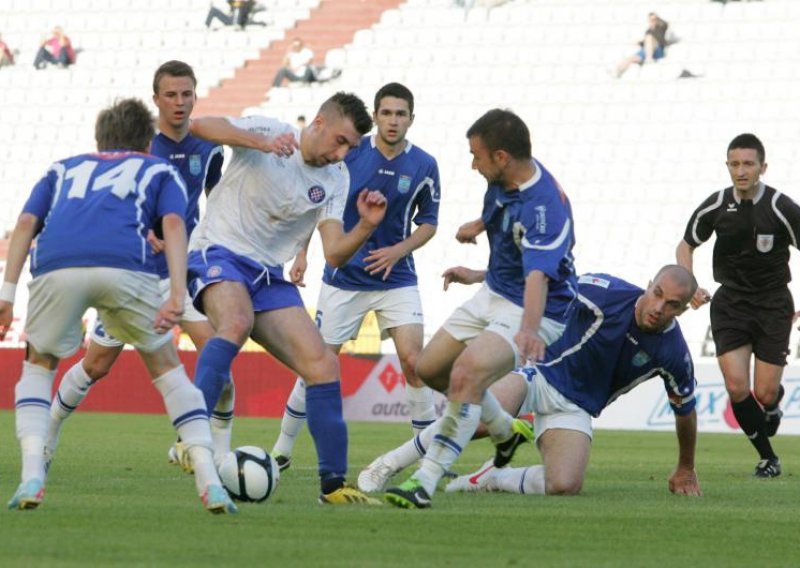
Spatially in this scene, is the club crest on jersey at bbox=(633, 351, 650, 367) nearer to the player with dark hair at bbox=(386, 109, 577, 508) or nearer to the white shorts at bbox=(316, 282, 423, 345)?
the player with dark hair at bbox=(386, 109, 577, 508)

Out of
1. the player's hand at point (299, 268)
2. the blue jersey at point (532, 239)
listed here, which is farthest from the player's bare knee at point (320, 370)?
the player's hand at point (299, 268)

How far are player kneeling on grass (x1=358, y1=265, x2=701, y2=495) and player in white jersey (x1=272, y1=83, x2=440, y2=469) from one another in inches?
53.8

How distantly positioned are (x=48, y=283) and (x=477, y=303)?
2.41 metres

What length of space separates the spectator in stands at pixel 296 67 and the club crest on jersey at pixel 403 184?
66.1 ft

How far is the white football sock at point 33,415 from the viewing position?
7242mm

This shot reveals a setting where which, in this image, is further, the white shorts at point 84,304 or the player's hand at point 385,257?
the player's hand at point 385,257

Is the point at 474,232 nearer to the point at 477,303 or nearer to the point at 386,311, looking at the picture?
the point at 477,303

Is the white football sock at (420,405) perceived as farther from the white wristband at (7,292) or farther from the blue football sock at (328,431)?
the white wristband at (7,292)

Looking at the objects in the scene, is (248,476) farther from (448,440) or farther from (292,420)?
(292,420)

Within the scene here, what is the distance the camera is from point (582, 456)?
9.55m

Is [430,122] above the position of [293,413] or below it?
above

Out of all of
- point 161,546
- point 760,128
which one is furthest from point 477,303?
point 760,128

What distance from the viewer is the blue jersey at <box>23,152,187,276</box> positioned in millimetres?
7074

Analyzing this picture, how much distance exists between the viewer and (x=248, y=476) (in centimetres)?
806
